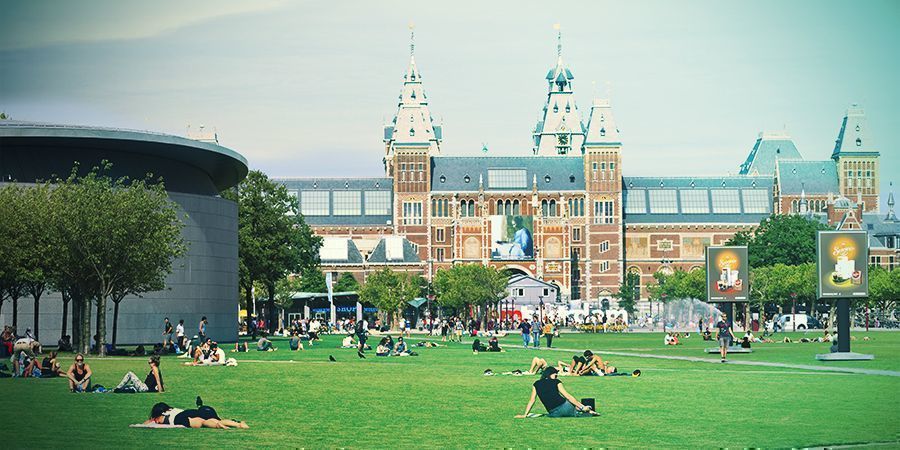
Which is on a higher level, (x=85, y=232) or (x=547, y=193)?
(x=547, y=193)

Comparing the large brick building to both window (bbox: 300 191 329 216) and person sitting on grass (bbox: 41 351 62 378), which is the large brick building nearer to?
window (bbox: 300 191 329 216)

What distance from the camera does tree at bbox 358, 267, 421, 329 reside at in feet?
441

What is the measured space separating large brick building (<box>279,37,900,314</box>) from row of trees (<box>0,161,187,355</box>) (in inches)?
5026

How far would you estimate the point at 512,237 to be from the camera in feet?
620

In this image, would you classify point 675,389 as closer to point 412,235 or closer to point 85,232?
point 85,232

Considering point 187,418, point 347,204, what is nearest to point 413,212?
point 347,204

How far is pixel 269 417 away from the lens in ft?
93.5

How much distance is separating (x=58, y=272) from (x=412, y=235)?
137 metres

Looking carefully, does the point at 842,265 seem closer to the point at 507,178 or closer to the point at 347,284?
the point at 347,284

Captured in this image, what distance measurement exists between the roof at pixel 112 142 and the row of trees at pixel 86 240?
6062mm

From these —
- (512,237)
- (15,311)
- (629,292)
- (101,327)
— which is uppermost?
(512,237)

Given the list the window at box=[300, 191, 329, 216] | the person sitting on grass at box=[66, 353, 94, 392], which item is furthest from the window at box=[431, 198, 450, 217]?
the person sitting on grass at box=[66, 353, 94, 392]

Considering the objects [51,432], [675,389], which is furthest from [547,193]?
[51,432]

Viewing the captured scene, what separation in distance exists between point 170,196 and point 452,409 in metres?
39.7
